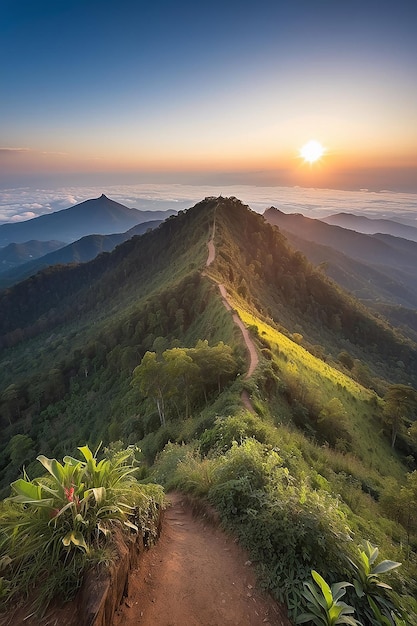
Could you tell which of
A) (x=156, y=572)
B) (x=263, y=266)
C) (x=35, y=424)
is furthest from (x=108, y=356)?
(x=156, y=572)

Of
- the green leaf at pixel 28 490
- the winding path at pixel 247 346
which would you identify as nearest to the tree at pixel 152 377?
the winding path at pixel 247 346

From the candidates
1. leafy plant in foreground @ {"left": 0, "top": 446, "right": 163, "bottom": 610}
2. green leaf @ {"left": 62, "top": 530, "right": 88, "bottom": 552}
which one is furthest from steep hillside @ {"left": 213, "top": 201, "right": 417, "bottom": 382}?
green leaf @ {"left": 62, "top": 530, "right": 88, "bottom": 552}

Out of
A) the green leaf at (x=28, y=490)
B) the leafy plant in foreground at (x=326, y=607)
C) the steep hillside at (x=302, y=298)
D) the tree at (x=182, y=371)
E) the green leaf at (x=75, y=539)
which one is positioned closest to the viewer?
the green leaf at (x=75, y=539)

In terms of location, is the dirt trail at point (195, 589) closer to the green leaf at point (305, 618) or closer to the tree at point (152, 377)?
the green leaf at point (305, 618)

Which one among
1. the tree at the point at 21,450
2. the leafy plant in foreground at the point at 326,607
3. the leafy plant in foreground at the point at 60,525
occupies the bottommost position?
the tree at the point at 21,450

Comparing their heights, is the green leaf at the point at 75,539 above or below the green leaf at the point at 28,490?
below
